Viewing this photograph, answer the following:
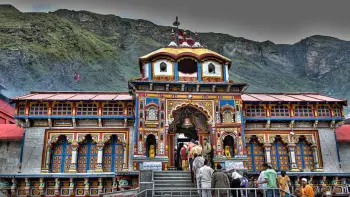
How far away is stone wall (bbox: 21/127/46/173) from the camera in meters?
19.9

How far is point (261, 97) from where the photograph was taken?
23.6 meters

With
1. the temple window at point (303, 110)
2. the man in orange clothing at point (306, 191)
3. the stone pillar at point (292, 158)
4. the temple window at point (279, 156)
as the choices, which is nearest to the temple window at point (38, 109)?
the temple window at point (279, 156)

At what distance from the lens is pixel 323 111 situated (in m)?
22.5

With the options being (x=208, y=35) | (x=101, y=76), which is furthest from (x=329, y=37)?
(x=101, y=76)

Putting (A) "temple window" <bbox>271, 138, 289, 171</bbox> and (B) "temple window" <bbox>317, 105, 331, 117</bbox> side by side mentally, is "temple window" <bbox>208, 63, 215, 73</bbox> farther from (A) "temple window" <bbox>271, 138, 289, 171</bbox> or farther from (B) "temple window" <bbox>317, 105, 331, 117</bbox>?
(B) "temple window" <bbox>317, 105, 331, 117</bbox>

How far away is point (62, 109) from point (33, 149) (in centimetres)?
310

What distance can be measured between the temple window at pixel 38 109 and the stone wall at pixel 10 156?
221 centimetres

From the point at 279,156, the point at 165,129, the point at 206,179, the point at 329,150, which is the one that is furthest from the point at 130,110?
the point at 329,150

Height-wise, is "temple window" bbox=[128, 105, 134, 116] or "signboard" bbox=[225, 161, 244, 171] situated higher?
"temple window" bbox=[128, 105, 134, 116]

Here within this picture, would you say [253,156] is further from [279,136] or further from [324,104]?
[324,104]

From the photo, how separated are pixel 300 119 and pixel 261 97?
316cm

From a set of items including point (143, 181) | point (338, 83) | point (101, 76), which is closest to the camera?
point (143, 181)

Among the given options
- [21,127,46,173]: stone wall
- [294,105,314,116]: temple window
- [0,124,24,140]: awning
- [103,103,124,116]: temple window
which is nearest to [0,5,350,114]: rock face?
[0,124,24,140]: awning

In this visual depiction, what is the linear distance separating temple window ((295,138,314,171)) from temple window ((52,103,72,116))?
16043 millimetres
